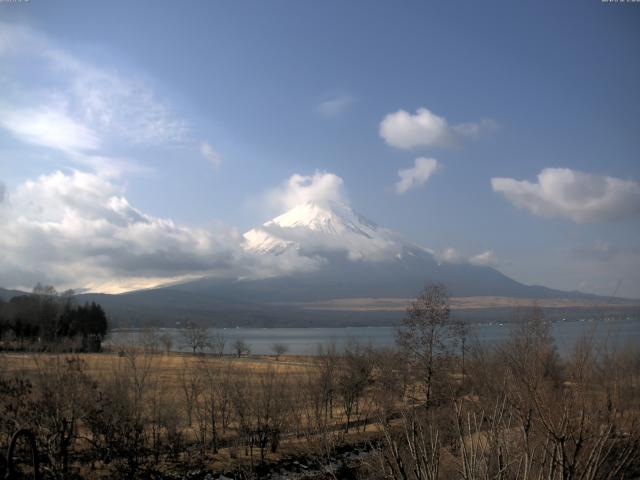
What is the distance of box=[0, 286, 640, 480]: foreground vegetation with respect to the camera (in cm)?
591

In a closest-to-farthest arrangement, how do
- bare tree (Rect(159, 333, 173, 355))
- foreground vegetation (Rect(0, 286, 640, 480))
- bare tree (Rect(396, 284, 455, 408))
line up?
foreground vegetation (Rect(0, 286, 640, 480)), bare tree (Rect(396, 284, 455, 408)), bare tree (Rect(159, 333, 173, 355))

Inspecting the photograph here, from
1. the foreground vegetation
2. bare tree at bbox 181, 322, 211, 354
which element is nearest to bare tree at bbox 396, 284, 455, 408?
the foreground vegetation

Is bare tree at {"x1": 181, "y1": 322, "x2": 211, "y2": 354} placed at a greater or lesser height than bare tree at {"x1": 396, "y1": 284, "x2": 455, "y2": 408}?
lesser

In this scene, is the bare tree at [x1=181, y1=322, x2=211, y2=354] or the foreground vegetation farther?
the bare tree at [x1=181, y1=322, x2=211, y2=354]

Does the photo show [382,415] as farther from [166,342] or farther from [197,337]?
[197,337]

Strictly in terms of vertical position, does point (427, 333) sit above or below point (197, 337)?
above

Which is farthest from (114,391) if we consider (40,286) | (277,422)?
(40,286)

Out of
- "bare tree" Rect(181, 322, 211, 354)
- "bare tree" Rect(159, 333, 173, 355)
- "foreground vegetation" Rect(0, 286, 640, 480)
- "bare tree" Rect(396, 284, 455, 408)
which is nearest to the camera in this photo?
"foreground vegetation" Rect(0, 286, 640, 480)

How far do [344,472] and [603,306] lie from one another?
57.7ft

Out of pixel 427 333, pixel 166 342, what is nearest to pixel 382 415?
pixel 427 333

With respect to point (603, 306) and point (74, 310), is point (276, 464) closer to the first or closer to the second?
point (603, 306)

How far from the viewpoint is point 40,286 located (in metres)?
114

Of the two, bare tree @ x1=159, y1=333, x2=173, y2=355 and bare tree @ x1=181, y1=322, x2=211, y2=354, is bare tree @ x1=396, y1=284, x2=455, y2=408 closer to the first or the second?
bare tree @ x1=159, y1=333, x2=173, y2=355

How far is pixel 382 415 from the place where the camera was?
6668mm
